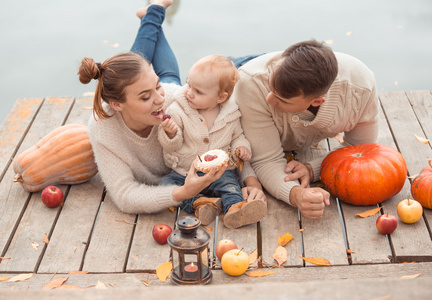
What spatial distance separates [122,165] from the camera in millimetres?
3174

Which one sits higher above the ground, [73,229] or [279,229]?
[279,229]

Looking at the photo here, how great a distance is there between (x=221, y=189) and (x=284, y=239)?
448mm

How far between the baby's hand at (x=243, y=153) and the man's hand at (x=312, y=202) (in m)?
0.36

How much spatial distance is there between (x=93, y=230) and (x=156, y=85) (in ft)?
2.78

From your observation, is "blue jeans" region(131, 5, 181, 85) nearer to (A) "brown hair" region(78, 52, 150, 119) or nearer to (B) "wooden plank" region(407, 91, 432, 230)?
(A) "brown hair" region(78, 52, 150, 119)

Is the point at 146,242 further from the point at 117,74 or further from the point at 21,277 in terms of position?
the point at 117,74

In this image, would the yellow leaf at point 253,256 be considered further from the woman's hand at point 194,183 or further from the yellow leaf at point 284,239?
the woman's hand at point 194,183

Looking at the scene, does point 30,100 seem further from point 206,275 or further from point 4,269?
point 206,275

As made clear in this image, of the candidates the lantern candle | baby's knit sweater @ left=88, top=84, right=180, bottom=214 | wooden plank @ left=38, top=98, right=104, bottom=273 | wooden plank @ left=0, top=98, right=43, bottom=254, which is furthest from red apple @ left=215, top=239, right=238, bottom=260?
wooden plank @ left=0, top=98, right=43, bottom=254

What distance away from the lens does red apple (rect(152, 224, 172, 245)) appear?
2941mm

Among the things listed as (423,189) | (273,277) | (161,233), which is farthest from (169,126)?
(423,189)

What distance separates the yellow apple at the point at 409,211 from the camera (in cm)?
298

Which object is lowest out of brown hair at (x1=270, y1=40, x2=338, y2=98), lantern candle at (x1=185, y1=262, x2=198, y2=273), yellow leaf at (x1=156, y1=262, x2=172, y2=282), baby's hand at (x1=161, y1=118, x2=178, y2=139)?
yellow leaf at (x1=156, y1=262, x2=172, y2=282)

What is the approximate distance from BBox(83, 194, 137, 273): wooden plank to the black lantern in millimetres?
314
